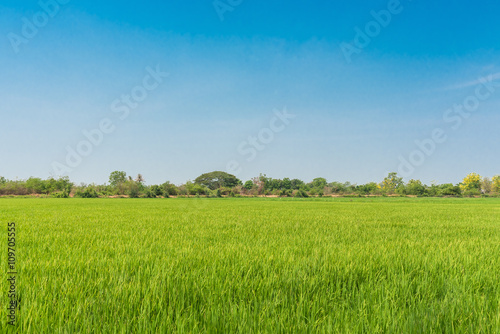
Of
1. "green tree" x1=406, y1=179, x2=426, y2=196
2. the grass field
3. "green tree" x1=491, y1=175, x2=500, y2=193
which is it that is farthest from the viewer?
"green tree" x1=491, y1=175, x2=500, y2=193

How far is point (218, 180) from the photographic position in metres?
87.2

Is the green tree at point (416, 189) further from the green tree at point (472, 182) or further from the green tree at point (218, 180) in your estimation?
the green tree at point (218, 180)

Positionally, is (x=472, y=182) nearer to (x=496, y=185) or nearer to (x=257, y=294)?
(x=496, y=185)

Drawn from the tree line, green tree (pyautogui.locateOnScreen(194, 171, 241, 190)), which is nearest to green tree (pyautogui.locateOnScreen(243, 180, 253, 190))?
green tree (pyautogui.locateOnScreen(194, 171, 241, 190))

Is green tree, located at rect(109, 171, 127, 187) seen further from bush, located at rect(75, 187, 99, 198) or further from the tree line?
bush, located at rect(75, 187, 99, 198)

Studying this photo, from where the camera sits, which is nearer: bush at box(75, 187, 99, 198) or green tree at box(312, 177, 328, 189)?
bush at box(75, 187, 99, 198)

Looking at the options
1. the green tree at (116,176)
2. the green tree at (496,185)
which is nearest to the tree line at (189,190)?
the green tree at (496,185)

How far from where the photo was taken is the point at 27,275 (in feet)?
7.65

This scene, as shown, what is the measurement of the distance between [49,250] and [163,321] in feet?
9.68

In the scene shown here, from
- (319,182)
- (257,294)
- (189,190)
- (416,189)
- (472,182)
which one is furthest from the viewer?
(319,182)

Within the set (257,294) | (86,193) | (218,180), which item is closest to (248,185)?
(218,180)

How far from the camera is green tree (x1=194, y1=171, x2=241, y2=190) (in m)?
85.8

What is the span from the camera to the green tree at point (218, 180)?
85.8 metres

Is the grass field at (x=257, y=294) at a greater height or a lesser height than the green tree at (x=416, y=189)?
lesser
